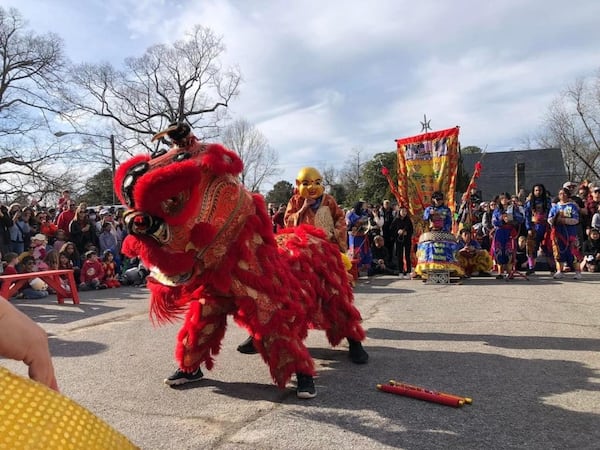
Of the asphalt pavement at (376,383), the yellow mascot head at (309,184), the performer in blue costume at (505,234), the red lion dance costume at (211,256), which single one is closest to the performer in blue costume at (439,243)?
the performer in blue costume at (505,234)

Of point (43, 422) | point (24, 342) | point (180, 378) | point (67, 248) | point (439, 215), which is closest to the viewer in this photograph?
point (43, 422)

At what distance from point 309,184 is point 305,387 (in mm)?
2027

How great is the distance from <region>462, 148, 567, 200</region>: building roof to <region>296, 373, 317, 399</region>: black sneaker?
114 ft

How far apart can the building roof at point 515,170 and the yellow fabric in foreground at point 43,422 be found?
121 ft

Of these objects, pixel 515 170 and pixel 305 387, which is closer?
pixel 305 387

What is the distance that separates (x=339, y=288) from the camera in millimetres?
4012

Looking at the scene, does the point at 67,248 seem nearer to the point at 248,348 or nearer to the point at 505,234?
the point at 248,348

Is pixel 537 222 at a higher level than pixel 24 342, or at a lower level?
higher

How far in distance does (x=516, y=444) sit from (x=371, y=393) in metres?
1.06

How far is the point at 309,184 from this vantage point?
4.71 meters

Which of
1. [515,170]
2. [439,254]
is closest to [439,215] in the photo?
[439,254]

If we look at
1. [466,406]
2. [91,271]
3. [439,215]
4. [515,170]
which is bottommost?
[466,406]

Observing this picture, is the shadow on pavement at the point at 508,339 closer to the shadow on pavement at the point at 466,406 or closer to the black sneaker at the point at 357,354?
the shadow on pavement at the point at 466,406

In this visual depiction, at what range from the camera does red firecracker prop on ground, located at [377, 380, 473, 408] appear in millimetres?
3096
